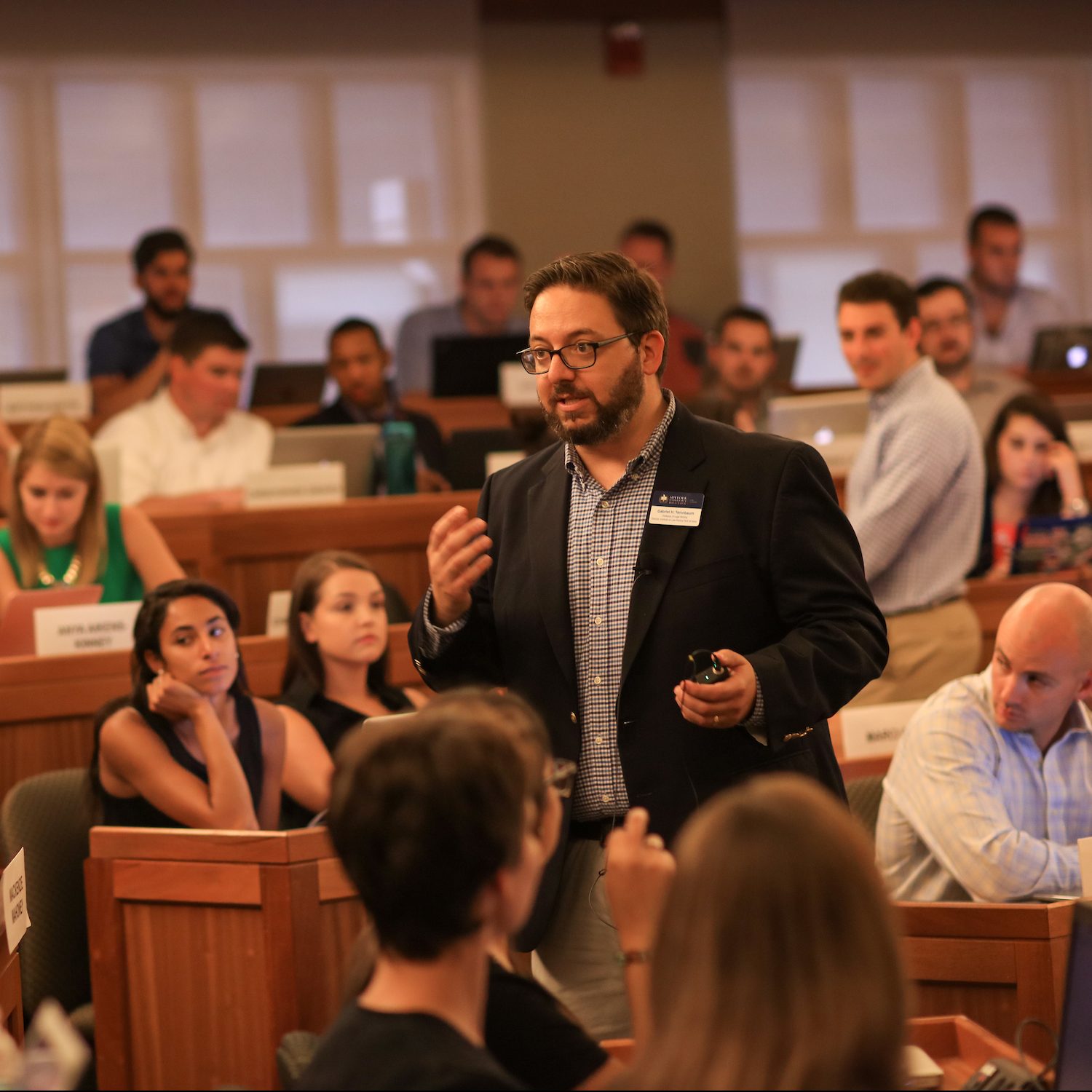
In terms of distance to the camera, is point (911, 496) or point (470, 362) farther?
point (470, 362)

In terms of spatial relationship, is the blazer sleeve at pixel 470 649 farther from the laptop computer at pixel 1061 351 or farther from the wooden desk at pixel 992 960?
the laptop computer at pixel 1061 351

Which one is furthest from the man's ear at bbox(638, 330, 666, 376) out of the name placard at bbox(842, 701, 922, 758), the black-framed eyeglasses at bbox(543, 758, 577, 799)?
the name placard at bbox(842, 701, 922, 758)

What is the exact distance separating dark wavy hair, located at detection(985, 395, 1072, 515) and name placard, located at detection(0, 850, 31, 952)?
3370 millimetres

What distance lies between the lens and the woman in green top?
388 centimetres

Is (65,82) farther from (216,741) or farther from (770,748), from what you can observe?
(770,748)

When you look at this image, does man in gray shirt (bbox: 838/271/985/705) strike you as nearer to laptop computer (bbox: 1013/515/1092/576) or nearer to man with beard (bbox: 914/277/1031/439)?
laptop computer (bbox: 1013/515/1092/576)

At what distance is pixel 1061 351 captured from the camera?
668 centimetres

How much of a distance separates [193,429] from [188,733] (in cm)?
227

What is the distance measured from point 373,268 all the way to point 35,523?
206 inches

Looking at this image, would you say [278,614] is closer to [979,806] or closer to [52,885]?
[52,885]

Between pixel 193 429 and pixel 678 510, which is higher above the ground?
pixel 193 429

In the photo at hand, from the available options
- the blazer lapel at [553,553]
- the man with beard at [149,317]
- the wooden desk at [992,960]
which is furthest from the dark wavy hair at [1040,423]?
the man with beard at [149,317]

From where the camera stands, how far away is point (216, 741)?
3.05 metres

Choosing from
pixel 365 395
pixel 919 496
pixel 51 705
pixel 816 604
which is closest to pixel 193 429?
pixel 365 395
